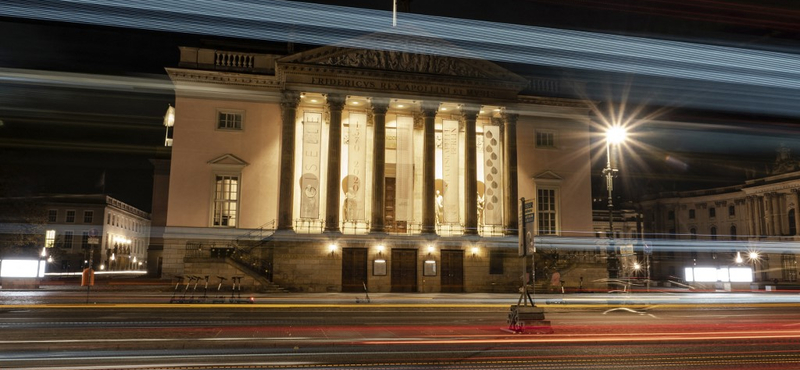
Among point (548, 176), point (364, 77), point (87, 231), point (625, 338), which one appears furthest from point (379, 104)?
point (87, 231)

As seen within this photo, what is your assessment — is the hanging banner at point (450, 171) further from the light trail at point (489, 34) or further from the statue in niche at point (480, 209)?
the light trail at point (489, 34)

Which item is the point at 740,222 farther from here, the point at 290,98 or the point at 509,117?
the point at 290,98

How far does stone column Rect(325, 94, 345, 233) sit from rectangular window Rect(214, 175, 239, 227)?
684 cm

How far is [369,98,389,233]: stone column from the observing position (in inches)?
1553

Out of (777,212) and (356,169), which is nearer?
(356,169)

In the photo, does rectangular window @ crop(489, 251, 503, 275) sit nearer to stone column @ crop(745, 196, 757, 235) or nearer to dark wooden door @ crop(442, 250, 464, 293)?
Result: dark wooden door @ crop(442, 250, 464, 293)

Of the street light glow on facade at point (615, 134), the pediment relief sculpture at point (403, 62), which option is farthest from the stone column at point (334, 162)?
the street light glow on facade at point (615, 134)

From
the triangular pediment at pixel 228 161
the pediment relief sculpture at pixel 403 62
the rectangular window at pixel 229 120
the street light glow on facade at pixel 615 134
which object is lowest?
the street light glow on facade at pixel 615 134

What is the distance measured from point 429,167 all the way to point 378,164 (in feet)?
11.8

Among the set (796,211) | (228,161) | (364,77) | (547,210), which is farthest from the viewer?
(796,211)

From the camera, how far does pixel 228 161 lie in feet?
134

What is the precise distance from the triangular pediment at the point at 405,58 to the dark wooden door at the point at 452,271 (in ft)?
41.3

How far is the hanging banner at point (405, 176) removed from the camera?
40.9 metres

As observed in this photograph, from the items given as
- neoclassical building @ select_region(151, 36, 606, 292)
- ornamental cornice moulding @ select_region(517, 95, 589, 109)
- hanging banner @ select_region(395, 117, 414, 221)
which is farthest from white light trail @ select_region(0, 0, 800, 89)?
ornamental cornice moulding @ select_region(517, 95, 589, 109)
